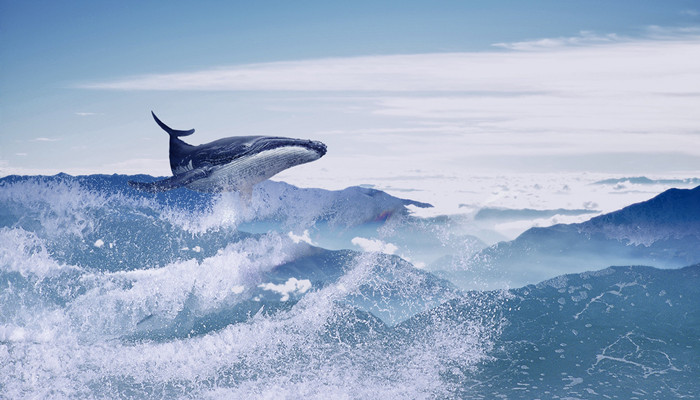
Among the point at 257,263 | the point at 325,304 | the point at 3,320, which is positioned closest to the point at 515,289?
the point at 325,304

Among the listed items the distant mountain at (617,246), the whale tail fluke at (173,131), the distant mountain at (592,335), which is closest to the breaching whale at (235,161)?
the whale tail fluke at (173,131)

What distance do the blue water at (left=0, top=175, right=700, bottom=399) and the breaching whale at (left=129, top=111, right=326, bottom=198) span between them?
196 centimetres

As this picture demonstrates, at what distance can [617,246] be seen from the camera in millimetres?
37375

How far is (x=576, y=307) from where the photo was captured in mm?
30672

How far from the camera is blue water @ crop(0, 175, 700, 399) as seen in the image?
73.3 feet

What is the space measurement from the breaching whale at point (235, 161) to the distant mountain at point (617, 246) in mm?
19085

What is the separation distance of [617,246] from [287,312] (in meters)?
22.1

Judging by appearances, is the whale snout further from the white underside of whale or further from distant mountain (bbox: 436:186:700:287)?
distant mountain (bbox: 436:186:700:287)

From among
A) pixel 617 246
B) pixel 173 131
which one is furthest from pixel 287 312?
pixel 617 246

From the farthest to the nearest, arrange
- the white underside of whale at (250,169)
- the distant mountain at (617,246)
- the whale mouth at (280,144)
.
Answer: the distant mountain at (617,246), the white underside of whale at (250,169), the whale mouth at (280,144)

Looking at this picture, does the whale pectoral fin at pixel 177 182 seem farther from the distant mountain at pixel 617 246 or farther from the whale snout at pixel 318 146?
the distant mountain at pixel 617 246

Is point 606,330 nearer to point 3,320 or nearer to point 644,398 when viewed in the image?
point 644,398

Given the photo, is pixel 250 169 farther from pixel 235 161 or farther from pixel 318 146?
pixel 318 146

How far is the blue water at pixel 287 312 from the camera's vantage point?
22344mm
